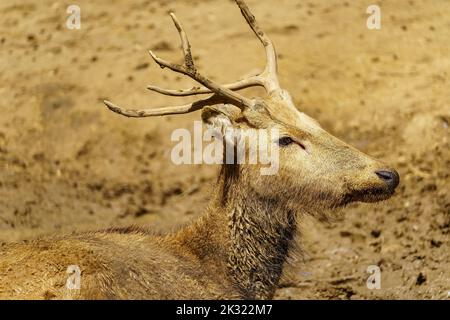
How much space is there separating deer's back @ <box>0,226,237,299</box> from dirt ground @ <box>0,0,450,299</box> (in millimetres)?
3503

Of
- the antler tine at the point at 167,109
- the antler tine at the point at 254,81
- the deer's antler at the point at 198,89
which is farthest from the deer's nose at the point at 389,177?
the antler tine at the point at 167,109

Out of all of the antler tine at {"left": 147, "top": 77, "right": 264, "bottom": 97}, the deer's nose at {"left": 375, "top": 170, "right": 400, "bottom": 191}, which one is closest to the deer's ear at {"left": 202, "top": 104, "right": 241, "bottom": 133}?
the antler tine at {"left": 147, "top": 77, "right": 264, "bottom": 97}

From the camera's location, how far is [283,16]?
1479 cm

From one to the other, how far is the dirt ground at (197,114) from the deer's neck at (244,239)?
122 inches

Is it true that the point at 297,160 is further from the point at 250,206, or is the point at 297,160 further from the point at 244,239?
the point at 244,239

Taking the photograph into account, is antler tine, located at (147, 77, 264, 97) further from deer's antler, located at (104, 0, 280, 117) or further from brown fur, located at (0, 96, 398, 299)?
brown fur, located at (0, 96, 398, 299)

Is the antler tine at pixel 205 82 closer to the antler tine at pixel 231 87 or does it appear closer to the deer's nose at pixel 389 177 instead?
the antler tine at pixel 231 87

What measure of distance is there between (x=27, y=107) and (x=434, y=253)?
18.6 ft

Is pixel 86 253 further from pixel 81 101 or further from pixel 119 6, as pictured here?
pixel 119 6

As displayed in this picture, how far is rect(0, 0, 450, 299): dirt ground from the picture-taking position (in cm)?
1294

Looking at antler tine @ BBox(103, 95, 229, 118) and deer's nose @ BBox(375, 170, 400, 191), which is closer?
deer's nose @ BBox(375, 170, 400, 191)

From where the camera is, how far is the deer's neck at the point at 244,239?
30.2 feet

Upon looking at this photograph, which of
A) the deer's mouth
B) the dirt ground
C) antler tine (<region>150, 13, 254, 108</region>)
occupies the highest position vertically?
antler tine (<region>150, 13, 254, 108</region>)
